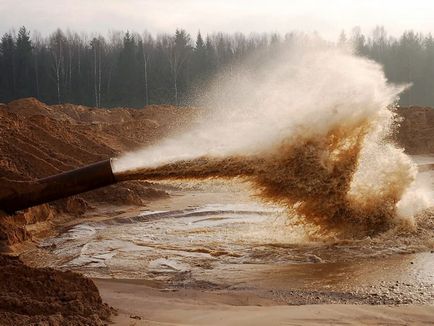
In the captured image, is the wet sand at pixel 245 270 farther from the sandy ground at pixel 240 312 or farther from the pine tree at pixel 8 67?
the pine tree at pixel 8 67

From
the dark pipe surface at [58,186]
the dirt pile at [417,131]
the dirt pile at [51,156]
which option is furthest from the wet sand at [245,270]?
the dirt pile at [417,131]

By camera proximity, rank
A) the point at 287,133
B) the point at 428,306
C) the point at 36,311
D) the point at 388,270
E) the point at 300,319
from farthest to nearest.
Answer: the point at 287,133
the point at 388,270
the point at 428,306
the point at 300,319
the point at 36,311

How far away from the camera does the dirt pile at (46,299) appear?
4.13 meters

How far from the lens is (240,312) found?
514 cm

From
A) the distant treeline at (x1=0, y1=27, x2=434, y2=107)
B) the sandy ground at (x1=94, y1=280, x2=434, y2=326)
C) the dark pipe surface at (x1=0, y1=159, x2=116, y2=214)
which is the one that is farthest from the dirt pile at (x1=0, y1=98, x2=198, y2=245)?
the distant treeline at (x1=0, y1=27, x2=434, y2=107)

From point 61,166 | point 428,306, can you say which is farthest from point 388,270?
point 61,166

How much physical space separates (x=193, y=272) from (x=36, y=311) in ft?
9.76

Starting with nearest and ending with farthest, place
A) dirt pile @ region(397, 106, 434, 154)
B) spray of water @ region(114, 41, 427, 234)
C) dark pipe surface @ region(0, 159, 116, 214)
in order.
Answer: dark pipe surface @ region(0, 159, 116, 214)
spray of water @ region(114, 41, 427, 234)
dirt pile @ region(397, 106, 434, 154)

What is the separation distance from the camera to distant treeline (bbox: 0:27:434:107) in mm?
52375

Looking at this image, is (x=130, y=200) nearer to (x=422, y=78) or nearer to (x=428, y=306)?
(x=428, y=306)

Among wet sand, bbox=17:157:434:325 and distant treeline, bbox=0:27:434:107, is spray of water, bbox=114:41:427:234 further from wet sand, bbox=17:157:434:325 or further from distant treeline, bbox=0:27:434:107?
distant treeline, bbox=0:27:434:107

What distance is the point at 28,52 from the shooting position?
56.6 metres

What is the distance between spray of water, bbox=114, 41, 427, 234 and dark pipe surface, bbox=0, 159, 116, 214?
248 mm

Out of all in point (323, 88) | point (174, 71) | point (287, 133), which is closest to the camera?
point (287, 133)
